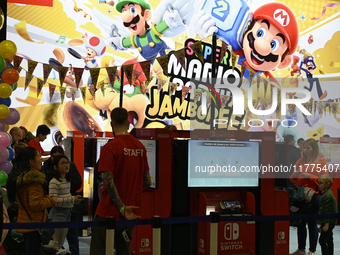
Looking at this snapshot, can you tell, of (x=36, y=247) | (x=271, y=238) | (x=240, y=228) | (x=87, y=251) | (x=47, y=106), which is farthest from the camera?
(x=47, y=106)

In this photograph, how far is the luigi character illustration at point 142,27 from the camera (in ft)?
29.0

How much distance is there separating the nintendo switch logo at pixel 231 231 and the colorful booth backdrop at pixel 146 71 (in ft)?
11.3

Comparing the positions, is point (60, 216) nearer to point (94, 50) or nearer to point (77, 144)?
point (77, 144)

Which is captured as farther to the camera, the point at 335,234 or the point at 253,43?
the point at 253,43

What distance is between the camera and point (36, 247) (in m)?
3.37

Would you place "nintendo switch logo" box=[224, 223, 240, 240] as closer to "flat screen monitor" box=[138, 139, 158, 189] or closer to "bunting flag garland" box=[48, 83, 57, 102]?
"flat screen monitor" box=[138, 139, 158, 189]

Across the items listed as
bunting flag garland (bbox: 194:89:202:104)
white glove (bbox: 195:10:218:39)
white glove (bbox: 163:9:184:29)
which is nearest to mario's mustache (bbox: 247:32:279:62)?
white glove (bbox: 195:10:218:39)

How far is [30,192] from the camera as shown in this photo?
3184 mm

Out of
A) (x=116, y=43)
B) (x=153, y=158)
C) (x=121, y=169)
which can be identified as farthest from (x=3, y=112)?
(x=116, y=43)

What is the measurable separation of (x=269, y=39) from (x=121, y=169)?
8306mm

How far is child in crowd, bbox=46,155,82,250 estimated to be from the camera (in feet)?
13.3

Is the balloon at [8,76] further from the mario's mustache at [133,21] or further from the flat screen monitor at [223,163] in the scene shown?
the mario's mustache at [133,21]

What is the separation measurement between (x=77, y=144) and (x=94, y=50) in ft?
11.8

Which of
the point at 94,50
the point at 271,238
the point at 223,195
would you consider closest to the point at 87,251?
the point at 223,195
